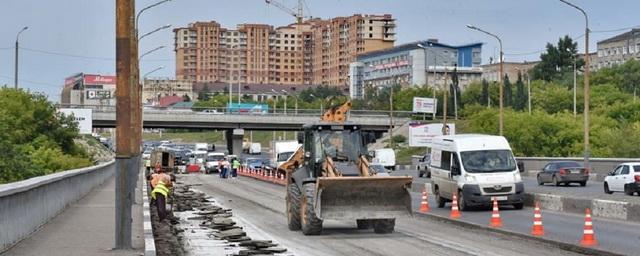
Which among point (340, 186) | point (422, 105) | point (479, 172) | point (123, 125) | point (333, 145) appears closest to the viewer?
point (123, 125)

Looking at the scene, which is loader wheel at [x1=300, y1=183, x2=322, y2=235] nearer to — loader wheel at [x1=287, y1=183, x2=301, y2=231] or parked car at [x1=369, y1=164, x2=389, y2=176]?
loader wheel at [x1=287, y1=183, x2=301, y2=231]

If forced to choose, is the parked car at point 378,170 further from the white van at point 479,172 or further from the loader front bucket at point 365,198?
the white van at point 479,172

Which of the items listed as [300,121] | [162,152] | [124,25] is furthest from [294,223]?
[300,121]

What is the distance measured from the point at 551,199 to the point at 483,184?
236cm

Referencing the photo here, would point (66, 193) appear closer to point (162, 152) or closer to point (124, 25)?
point (124, 25)

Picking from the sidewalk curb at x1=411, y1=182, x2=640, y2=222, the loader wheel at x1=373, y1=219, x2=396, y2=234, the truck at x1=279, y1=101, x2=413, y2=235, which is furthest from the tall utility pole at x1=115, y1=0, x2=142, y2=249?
the sidewalk curb at x1=411, y1=182, x2=640, y2=222

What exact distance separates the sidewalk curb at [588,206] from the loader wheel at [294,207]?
30.1ft

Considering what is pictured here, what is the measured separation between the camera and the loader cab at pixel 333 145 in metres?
23.9

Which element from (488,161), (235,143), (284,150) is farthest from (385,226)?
(235,143)

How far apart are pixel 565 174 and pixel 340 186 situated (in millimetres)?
32395

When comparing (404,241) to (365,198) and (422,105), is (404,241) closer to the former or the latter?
(365,198)

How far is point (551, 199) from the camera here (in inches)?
1260

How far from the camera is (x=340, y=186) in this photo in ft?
72.7

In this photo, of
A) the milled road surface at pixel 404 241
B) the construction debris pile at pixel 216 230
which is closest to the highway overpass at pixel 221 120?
the construction debris pile at pixel 216 230
